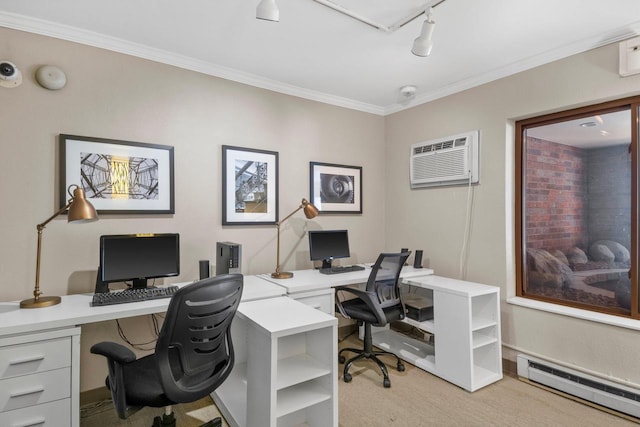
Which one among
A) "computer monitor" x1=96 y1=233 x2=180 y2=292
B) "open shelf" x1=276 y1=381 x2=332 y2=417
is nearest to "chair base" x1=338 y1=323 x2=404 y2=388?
"open shelf" x1=276 y1=381 x2=332 y2=417

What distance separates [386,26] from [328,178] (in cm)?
167

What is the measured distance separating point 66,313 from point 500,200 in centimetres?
→ 331

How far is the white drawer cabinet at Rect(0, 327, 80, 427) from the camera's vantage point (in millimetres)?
1640

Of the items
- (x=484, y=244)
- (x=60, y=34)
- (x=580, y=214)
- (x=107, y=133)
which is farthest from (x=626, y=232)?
(x=60, y=34)

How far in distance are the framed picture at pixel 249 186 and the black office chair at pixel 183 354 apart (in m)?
1.39

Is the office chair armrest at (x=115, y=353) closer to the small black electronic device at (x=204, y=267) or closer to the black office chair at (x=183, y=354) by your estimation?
the black office chair at (x=183, y=354)

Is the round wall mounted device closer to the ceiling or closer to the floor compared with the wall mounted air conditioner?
closer to the ceiling

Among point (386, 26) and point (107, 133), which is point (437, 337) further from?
point (107, 133)

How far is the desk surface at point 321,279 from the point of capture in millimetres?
2627

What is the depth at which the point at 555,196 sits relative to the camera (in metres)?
2.82

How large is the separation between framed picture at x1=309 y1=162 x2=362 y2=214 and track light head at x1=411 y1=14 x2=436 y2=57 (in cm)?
163

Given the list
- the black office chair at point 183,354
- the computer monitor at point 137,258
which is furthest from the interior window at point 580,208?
the computer monitor at point 137,258

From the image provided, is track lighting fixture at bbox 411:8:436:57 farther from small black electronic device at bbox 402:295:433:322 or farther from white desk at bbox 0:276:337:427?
small black electronic device at bbox 402:295:433:322

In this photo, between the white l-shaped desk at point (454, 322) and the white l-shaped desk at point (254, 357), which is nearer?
the white l-shaped desk at point (254, 357)
